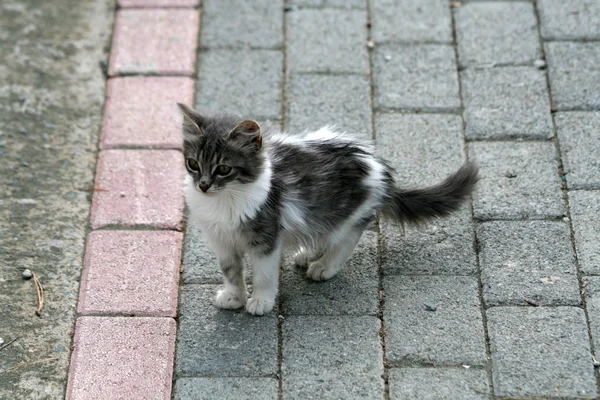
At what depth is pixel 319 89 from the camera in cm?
499

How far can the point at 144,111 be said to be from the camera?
490 cm

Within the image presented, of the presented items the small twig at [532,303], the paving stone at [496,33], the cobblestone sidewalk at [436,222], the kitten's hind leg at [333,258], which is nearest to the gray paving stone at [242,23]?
the cobblestone sidewalk at [436,222]

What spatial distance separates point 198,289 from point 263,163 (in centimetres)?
76

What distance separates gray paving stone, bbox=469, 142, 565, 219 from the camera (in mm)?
4285

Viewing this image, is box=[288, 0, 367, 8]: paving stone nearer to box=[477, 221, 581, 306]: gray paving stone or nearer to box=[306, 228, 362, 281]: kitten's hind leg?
box=[477, 221, 581, 306]: gray paving stone

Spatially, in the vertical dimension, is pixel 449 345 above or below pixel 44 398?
above

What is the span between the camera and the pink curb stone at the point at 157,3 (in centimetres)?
557

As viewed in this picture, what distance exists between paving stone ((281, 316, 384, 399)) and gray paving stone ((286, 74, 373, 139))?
48.4 inches

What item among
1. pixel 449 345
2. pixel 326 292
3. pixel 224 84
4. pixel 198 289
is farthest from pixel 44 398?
pixel 224 84

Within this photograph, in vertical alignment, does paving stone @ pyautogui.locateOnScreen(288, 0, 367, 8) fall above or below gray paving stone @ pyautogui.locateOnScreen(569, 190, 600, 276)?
below

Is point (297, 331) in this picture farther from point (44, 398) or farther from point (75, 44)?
point (75, 44)

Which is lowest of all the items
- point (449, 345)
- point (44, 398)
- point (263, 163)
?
point (44, 398)

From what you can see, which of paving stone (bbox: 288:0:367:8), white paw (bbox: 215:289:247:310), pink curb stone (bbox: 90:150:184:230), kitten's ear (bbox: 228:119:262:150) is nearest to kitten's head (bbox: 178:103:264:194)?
kitten's ear (bbox: 228:119:262:150)

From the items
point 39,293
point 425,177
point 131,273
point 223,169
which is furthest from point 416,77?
point 39,293
